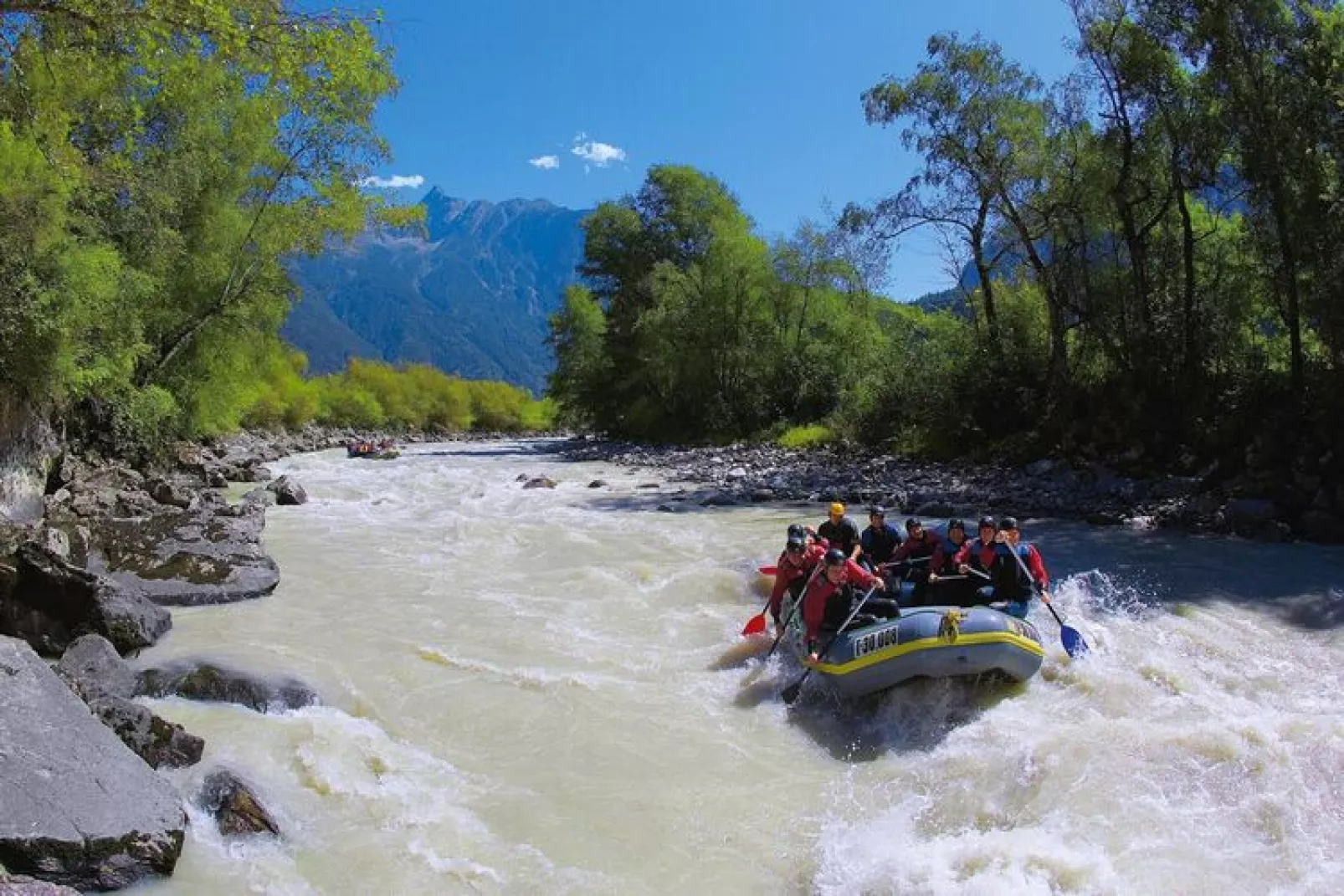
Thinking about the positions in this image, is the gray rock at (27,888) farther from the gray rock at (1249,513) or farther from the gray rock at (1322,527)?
the gray rock at (1322,527)

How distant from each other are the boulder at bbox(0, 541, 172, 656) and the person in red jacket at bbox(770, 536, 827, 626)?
525 centimetres

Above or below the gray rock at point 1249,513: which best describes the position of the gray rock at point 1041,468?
above

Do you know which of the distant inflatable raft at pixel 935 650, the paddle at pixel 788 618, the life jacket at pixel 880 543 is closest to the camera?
the distant inflatable raft at pixel 935 650

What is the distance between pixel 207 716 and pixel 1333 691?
7.81 meters

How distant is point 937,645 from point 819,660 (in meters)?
0.98

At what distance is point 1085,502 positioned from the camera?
14.2 meters

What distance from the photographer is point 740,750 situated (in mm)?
5871

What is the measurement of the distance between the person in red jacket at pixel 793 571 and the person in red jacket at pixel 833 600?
73 centimetres

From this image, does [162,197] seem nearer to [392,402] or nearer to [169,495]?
[169,495]

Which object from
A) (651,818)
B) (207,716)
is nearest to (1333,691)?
(651,818)

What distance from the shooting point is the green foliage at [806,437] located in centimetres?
2678

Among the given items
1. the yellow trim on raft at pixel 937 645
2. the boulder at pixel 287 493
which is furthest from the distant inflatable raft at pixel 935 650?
the boulder at pixel 287 493

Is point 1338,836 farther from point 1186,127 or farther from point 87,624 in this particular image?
point 1186,127

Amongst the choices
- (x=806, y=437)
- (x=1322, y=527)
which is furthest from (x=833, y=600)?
(x=806, y=437)
